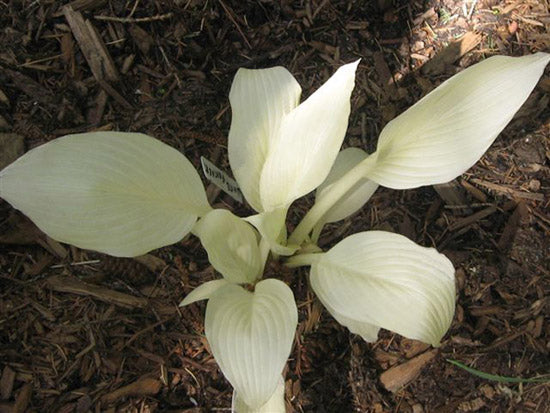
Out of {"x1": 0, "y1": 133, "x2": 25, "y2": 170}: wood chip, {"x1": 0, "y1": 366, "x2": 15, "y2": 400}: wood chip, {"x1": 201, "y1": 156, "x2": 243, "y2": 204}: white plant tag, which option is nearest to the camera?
{"x1": 201, "y1": 156, "x2": 243, "y2": 204}: white plant tag

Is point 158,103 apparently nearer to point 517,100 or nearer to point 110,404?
point 110,404

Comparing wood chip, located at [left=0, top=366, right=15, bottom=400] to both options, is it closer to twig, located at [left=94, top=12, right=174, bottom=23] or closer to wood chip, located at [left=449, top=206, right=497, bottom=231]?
twig, located at [left=94, top=12, right=174, bottom=23]

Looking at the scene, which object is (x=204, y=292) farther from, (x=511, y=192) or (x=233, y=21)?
(x=511, y=192)

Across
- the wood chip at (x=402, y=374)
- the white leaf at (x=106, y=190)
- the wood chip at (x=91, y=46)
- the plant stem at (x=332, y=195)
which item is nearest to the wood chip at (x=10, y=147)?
the wood chip at (x=91, y=46)

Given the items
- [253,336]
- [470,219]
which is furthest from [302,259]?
[470,219]

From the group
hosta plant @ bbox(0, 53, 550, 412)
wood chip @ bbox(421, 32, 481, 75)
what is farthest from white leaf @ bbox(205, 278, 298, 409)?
wood chip @ bbox(421, 32, 481, 75)

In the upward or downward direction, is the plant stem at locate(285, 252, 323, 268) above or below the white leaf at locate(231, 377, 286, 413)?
above

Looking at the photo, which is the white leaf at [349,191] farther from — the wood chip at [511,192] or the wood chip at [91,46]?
the wood chip at [91,46]
